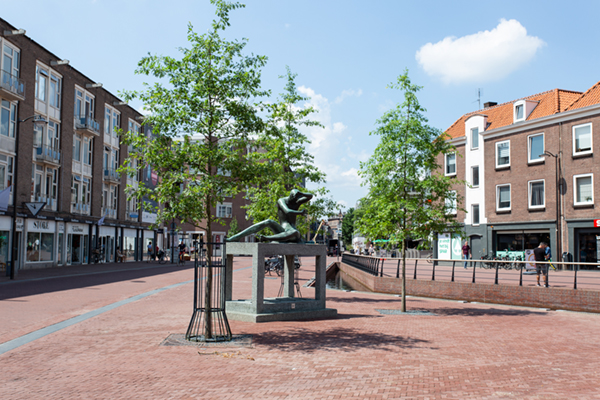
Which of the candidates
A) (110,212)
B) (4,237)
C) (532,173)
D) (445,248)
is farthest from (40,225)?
(532,173)

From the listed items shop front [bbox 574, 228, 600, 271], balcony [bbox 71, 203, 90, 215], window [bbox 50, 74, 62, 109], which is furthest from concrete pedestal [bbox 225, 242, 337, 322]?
balcony [bbox 71, 203, 90, 215]

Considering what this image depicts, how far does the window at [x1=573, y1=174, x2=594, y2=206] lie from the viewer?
99.1 ft

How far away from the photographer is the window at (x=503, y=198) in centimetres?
3559

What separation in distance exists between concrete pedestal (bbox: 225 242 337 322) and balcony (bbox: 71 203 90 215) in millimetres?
27863

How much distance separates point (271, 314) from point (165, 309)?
11.2 ft

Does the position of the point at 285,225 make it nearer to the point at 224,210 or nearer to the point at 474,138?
the point at 474,138

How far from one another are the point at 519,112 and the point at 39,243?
109 ft

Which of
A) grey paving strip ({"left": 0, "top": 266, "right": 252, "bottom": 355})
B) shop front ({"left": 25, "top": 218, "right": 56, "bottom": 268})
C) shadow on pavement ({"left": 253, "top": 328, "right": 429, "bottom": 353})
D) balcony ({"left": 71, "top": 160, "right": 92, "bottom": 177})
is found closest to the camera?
grey paving strip ({"left": 0, "top": 266, "right": 252, "bottom": 355})

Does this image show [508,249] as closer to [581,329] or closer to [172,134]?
[581,329]

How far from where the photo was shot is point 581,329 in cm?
1112

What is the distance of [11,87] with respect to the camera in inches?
1094

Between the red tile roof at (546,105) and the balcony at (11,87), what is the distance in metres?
30.7

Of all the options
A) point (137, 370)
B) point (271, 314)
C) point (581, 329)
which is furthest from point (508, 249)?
point (137, 370)

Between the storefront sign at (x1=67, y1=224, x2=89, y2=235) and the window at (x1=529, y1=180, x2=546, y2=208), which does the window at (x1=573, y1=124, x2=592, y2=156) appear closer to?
the window at (x1=529, y1=180, x2=546, y2=208)
